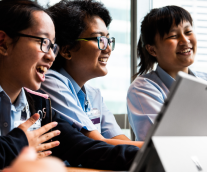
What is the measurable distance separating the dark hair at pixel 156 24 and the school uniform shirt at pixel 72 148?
0.89 metres

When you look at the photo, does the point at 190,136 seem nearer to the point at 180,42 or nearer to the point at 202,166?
the point at 202,166

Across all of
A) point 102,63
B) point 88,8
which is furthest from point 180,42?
point 88,8

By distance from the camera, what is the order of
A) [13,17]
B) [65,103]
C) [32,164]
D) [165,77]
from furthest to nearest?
[165,77]
[65,103]
[13,17]
[32,164]

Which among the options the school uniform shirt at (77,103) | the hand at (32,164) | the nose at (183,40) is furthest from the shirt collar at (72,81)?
the hand at (32,164)

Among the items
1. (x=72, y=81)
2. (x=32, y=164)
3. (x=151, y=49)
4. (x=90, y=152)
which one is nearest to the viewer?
(x=32, y=164)

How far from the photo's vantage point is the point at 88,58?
1622mm

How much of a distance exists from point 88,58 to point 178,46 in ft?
2.00

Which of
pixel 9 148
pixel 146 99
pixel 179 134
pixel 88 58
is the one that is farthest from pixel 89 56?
pixel 179 134

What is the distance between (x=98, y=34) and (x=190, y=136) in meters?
1.19

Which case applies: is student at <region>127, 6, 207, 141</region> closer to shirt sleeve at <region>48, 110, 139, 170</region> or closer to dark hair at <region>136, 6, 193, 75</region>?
dark hair at <region>136, 6, 193, 75</region>

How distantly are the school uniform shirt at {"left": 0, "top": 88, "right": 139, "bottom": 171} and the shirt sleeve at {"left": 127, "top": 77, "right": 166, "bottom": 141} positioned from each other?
51 centimetres

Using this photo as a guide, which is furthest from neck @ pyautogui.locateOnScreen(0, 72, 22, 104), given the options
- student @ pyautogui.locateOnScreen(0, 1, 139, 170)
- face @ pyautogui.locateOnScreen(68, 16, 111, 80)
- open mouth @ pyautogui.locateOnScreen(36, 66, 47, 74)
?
face @ pyautogui.locateOnScreen(68, 16, 111, 80)

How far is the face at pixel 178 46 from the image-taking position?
1696mm

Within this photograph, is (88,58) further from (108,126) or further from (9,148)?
(9,148)
